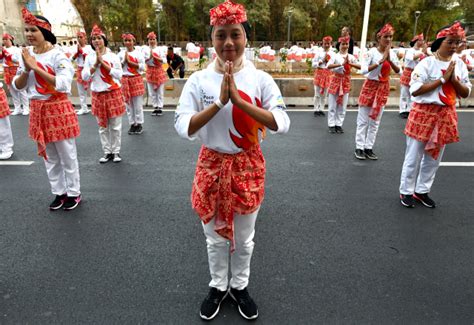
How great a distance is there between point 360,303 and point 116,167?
4.57m

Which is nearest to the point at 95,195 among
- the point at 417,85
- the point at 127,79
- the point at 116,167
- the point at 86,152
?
the point at 116,167

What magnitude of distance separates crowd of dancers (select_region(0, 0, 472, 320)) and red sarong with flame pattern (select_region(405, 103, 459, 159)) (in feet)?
0.04

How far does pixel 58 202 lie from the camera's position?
466cm

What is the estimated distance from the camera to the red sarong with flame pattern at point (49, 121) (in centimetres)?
425

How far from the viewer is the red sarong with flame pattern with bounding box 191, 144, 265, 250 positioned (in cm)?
252

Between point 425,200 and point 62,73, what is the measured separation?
15.4 feet

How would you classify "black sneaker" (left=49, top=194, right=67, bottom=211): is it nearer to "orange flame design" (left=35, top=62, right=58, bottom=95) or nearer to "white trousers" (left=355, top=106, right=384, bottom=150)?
"orange flame design" (left=35, top=62, right=58, bottom=95)

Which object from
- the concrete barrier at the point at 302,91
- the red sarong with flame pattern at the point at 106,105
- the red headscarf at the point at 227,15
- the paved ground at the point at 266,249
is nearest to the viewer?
the red headscarf at the point at 227,15

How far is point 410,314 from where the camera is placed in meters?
2.84

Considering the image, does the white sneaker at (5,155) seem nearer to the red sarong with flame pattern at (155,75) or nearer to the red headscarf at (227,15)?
the red sarong with flame pattern at (155,75)

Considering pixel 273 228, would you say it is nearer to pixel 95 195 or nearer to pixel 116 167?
pixel 95 195

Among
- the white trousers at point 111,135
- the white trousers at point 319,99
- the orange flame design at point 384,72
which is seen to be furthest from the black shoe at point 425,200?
the white trousers at point 319,99

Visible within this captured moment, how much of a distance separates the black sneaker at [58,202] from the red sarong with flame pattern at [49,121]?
0.64 meters

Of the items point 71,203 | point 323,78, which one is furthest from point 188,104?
point 323,78
